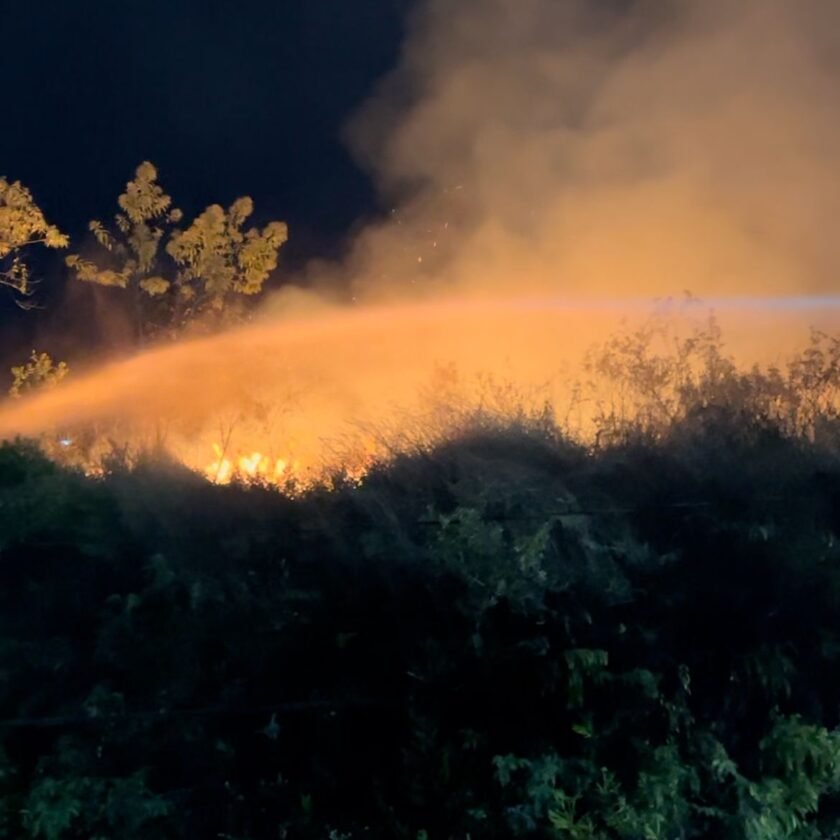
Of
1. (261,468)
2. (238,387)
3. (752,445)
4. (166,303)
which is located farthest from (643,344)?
(166,303)

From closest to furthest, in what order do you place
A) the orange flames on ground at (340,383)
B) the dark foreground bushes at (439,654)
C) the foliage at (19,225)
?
1. the dark foreground bushes at (439,654)
2. the orange flames on ground at (340,383)
3. the foliage at (19,225)

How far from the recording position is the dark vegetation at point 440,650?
4840 millimetres

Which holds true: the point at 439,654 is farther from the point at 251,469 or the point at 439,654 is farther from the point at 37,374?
the point at 37,374

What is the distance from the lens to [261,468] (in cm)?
660

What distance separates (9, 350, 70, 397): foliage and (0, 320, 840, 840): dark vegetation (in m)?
15.8

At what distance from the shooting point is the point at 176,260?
2312 cm

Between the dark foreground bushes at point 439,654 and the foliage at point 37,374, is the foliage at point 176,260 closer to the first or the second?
the foliage at point 37,374

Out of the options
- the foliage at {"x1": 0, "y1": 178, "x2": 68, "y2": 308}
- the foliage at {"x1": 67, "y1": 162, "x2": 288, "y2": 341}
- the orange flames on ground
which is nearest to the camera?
the orange flames on ground

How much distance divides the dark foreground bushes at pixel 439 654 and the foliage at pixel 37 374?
1585 centimetres

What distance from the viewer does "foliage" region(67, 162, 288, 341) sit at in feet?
74.2

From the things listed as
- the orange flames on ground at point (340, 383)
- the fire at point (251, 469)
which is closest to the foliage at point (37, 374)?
the orange flames on ground at point (340, 383)

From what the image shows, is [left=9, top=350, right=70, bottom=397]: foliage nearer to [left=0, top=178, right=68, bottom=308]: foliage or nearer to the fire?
[left=0, top=178, right=68, bottom=308]: foliage

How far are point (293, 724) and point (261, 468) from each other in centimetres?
189

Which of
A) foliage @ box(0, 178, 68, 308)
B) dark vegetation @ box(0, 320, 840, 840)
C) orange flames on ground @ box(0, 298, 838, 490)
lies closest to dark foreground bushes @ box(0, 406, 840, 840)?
dark vegetation @ box(0, 320, 840, 840)
